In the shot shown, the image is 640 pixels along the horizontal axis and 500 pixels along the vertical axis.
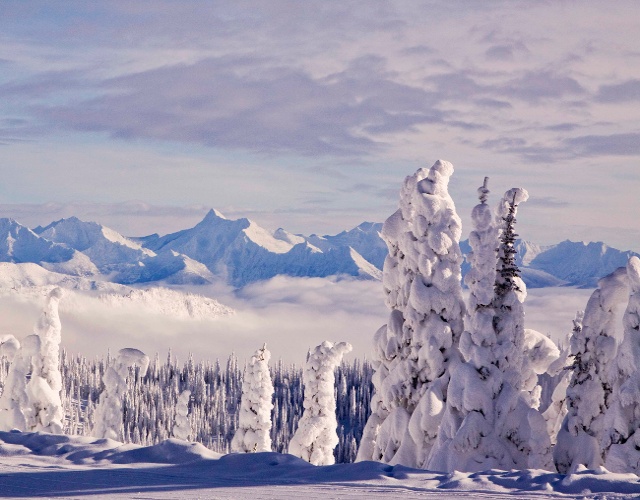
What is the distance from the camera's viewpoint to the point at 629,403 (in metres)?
23.6

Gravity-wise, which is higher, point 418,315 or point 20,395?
point 418,315

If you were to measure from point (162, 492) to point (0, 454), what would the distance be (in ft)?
18.2

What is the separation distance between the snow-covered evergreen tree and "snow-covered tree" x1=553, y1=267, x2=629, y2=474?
1012 inches

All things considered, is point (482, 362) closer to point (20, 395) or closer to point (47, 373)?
point (47, 373)

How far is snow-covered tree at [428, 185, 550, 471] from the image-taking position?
25406 millimetres

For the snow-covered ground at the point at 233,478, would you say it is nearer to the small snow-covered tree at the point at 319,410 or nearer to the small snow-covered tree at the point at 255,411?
the small snow-covered tree at the point at 319,410

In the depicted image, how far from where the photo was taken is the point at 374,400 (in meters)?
32.5

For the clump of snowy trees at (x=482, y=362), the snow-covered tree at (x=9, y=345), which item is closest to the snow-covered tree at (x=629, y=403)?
the clump of snowy trees at (x=482, y=362)

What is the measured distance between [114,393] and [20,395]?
8.04 meters

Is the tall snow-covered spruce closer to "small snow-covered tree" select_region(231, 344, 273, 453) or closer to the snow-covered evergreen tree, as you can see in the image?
"small snow-covered tree" select_region(231, 344, 273, 453)

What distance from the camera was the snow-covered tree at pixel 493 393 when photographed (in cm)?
2541

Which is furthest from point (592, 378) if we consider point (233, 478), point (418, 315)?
point (233, 478)

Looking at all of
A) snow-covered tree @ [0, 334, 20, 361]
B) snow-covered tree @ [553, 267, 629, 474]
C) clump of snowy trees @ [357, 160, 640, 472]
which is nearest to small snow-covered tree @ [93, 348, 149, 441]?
snow-covered tree @ [0, 334, 20, 361]

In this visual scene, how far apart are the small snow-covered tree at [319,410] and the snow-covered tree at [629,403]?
799 inches
